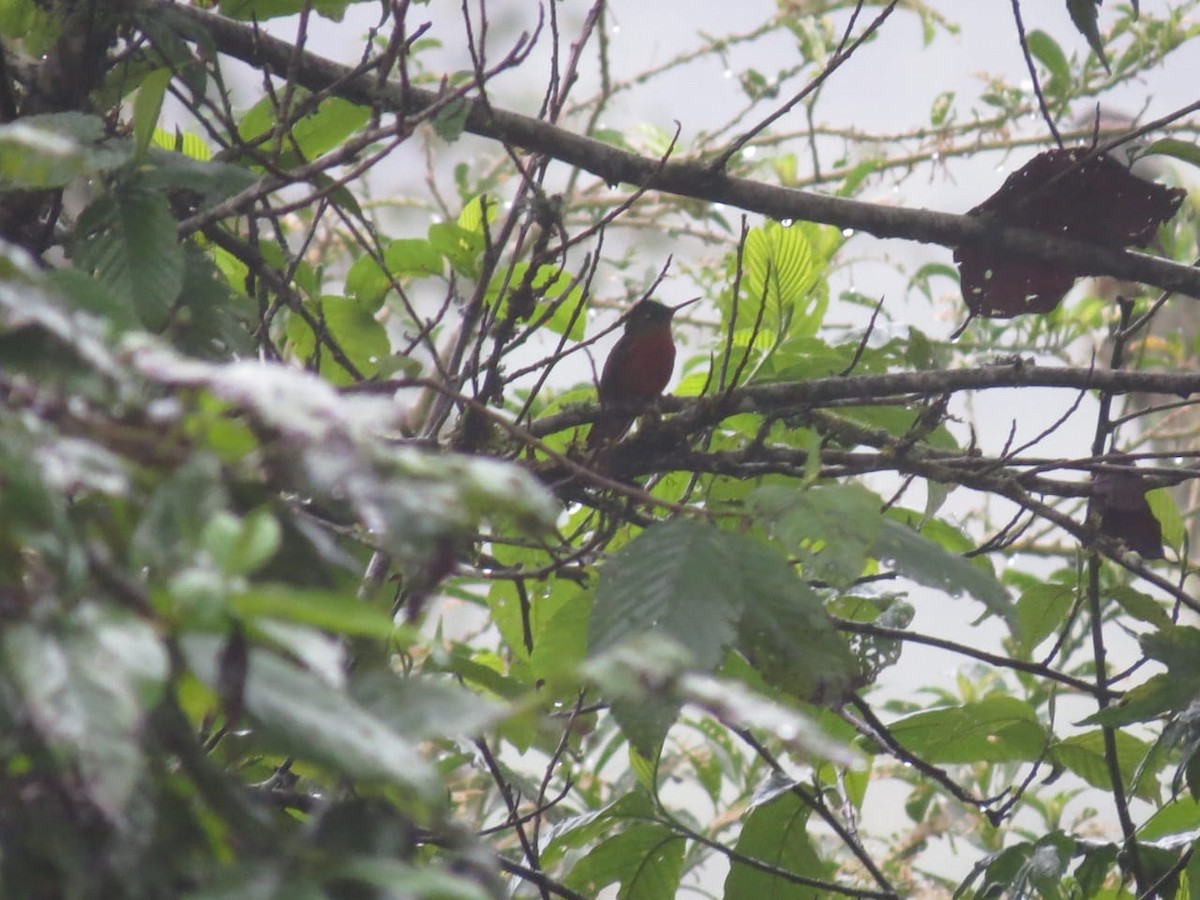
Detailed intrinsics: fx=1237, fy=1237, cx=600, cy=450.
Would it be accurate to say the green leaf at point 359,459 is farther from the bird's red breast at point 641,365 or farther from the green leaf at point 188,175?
the bird's red breast at point 641,365

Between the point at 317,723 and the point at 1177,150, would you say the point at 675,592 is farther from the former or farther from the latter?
the point at 1177,150

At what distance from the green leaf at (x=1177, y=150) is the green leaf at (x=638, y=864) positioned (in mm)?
969

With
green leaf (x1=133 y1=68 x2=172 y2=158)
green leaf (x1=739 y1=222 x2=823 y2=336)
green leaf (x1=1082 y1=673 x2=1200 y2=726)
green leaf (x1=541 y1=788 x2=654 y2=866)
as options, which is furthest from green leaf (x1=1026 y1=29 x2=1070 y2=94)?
green leaf (x1=133 y1=68 x2=172 y2=158)

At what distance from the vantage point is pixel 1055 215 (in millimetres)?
1556

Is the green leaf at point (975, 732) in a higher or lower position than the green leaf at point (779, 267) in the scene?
lower

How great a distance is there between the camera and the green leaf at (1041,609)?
1468 mm

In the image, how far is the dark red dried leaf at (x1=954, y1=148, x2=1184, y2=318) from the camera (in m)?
1.51

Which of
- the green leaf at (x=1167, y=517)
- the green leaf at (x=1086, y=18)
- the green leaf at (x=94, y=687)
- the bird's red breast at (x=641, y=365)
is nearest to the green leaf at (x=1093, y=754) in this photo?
the green leaf at (x=1167, y=517)

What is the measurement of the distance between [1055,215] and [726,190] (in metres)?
0.42

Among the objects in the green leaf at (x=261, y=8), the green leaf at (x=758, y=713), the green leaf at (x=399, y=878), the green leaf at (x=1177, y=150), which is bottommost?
the green leaf at (x=399, y=878)

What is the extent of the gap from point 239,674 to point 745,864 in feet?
3.45

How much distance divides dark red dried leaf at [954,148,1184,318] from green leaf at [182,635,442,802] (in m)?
1.25

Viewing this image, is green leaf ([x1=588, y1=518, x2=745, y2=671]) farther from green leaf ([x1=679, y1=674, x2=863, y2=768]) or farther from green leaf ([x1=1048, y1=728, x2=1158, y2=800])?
green leaf ([x1=1048, y1=728, x2=1158, y2=800])

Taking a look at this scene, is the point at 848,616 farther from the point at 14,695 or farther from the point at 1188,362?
the point at 1188,362
